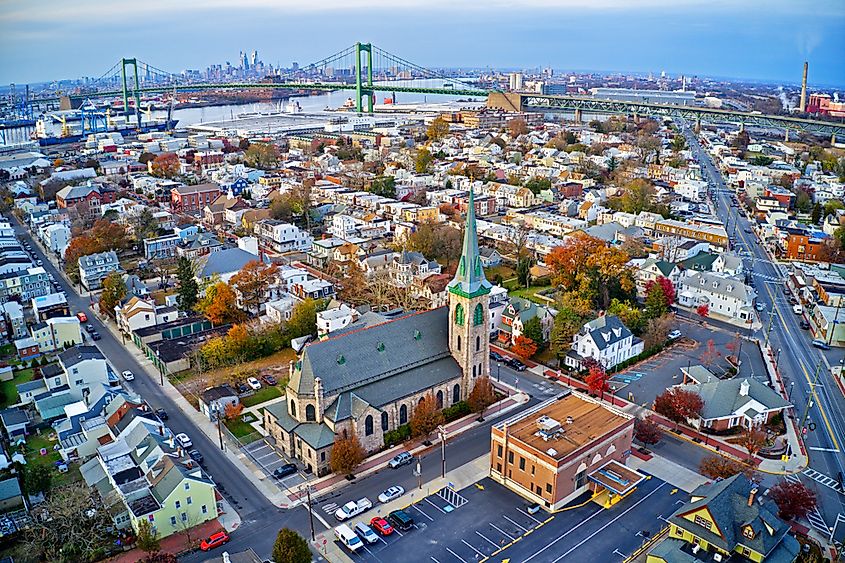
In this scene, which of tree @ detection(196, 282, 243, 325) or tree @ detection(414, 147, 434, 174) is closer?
tree @ detection(196, 282, 243, 325)

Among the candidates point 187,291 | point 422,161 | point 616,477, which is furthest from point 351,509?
point 422,161

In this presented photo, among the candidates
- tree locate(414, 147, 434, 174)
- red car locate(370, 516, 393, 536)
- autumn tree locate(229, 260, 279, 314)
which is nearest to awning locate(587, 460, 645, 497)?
red car locate(370, 516, 393, 536)

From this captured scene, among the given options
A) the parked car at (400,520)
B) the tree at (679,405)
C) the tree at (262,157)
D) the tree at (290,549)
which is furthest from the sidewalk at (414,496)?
the tree at (262,157)

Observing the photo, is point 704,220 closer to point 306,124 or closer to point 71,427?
point 71,427

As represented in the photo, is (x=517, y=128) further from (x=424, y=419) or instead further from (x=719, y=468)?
(x=719, y=468)

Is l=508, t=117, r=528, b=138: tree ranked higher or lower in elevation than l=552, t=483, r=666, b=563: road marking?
higher

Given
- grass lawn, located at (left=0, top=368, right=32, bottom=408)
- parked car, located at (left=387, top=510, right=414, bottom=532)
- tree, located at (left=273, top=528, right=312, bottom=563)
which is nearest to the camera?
tree, located at (left=273, top=528, right=312, bottom=563)

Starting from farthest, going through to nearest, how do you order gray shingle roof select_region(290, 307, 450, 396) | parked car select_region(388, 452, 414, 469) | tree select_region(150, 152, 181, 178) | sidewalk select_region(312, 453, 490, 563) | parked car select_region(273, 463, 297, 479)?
tree select_region(150, 152, 181, 178)
gray shingle roof select_region(290, 307, 450, 396)
parked car select_region(388, 452, 414, 469)
parked car select_region(273, 463, 297, 479)
sidewalk select_region(312, 453, 490, 563)

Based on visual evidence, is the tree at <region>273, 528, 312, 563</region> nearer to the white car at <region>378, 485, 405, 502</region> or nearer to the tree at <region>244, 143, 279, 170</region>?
the white car at <region>378, 485, 405, 502</region>
